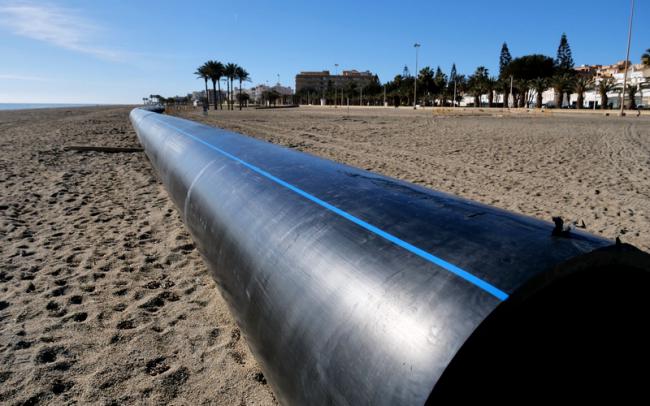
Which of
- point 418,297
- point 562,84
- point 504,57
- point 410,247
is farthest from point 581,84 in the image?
point 418,297

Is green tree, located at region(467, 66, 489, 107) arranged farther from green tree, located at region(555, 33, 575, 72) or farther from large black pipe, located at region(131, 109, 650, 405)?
large black pipe, located at region(131, 109, 650, 405)

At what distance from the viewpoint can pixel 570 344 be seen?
1.69m

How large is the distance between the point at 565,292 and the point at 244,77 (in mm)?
93150

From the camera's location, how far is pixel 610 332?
1752mm

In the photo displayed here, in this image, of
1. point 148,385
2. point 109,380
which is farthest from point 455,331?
point 109,380

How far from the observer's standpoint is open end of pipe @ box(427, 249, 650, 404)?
4.59 feet

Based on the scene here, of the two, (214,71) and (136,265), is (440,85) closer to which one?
(214,71)

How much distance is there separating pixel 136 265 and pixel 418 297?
3.76 meters

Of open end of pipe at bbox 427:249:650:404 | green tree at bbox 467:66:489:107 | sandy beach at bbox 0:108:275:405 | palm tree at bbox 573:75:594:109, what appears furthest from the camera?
green tree at bbox 467:66:489:107

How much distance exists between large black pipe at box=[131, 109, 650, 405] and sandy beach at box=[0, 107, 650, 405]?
0.87m

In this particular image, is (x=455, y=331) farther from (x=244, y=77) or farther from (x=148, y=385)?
(x=244, y=77)

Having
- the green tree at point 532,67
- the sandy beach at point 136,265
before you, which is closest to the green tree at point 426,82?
the green tree at point 532,67

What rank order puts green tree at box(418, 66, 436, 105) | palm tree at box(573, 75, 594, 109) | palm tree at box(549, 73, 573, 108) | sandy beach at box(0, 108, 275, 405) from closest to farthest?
1. sandy beach at box(0, 108, 275, 405)
2. palm tree at box(573, 75, 594, 109)
3. palm tree at box(549, 73, 573, 108)
4. green tree at box(418, 66, 436, 105)

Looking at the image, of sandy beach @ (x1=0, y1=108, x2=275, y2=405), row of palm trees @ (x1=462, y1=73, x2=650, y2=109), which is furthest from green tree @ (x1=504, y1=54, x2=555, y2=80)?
sandy beach @ (x1=0, y1=108, x2=275, y2=405)
